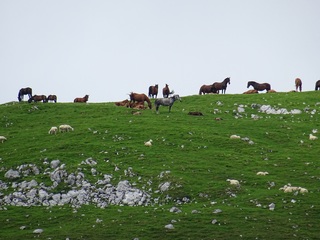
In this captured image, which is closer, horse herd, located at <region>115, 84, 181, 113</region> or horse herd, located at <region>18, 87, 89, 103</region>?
horse herd, located at <region>115, 84, 181, 113</region>

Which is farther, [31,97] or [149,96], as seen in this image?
[149,96]

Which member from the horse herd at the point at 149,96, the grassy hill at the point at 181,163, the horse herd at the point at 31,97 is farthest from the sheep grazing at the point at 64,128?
the horse herd at the point at 31,97

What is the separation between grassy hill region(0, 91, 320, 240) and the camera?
31500mm

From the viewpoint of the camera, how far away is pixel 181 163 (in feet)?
135

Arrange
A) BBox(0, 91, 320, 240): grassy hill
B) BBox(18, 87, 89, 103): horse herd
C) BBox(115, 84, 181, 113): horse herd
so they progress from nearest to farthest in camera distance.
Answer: BBox(0, 91, 320, 240): grassy hill < BBox(115, 84, 181, 113): horse herd < BBox(18, 87, 89, 103): horse herd

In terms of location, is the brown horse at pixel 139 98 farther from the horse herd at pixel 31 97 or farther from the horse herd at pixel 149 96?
the horse herd at pixel 31 97

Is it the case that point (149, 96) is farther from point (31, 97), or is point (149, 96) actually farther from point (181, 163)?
point (181, 163)

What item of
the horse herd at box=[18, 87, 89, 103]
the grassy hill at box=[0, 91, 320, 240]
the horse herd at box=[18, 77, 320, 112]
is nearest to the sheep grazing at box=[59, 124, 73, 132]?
the grassy hill at box=[0, 91, 320, 240]

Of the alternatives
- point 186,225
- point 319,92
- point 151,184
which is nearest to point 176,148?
point 151,184

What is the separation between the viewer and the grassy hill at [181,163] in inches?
1240

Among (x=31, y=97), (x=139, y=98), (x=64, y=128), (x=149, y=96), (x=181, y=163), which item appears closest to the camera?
(x=181, y=163)

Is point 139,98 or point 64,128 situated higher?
point 139,98

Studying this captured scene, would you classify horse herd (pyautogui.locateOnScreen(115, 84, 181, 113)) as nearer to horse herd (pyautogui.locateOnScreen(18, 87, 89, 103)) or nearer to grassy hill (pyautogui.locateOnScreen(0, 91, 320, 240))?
grassy hill (pyautogui.locateOnScreen(0, 91, 320, 240))

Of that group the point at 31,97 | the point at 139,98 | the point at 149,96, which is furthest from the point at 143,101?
the point at 31,97
